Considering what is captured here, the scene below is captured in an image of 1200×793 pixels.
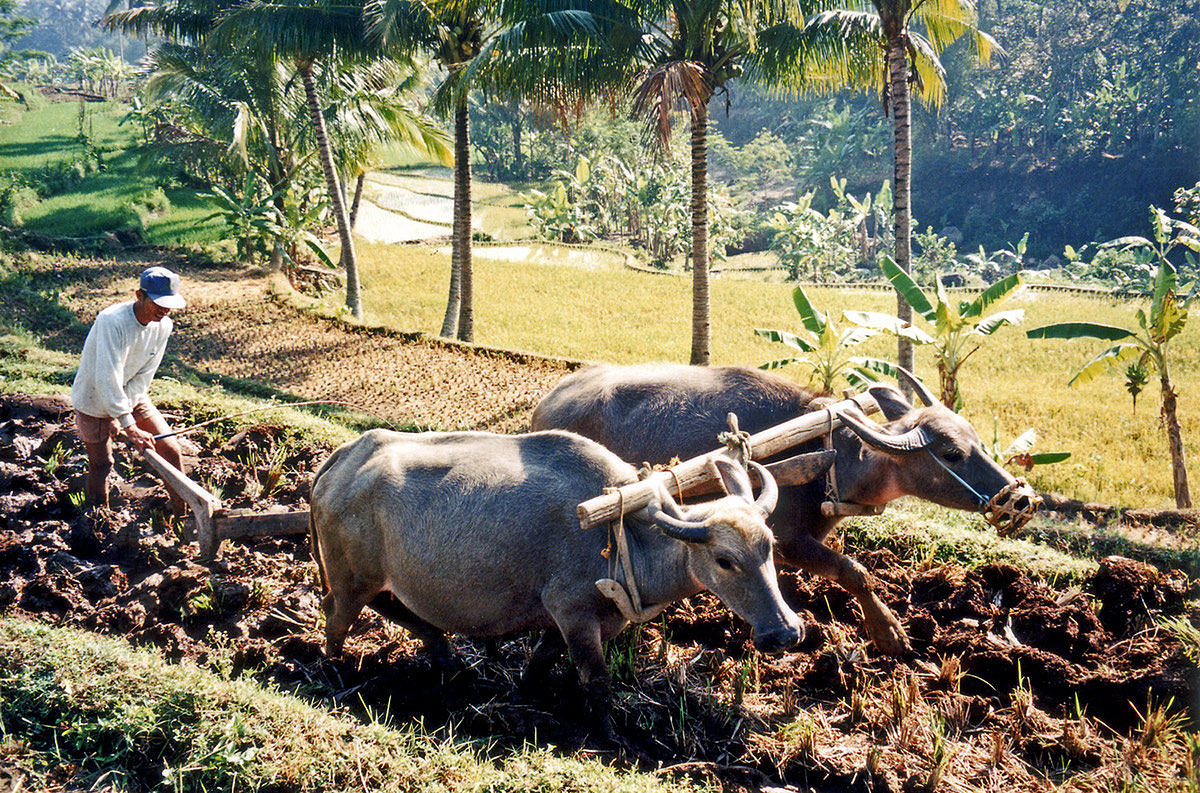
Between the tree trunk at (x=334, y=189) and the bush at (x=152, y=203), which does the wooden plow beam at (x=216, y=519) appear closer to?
the tree trunk at (x=334, y=189)

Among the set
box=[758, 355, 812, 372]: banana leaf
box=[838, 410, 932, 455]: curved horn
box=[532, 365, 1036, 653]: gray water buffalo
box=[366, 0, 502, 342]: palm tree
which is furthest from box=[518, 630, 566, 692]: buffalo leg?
box=[366, 0, 502, 342]: palm tree

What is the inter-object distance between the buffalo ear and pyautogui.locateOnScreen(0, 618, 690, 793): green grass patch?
2.67 meters

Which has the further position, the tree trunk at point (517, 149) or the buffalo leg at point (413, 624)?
the tree trunk at point (517, 149)

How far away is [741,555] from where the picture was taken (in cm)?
366

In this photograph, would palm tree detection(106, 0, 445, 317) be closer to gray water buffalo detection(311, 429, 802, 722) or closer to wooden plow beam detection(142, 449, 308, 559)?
wooden plow beam detection(142, 449, 308, 559)

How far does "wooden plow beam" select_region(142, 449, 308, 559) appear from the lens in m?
4.87

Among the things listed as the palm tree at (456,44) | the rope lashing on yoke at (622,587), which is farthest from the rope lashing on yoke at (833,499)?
the palm tree at (456,44)

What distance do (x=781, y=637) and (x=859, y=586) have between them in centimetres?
137

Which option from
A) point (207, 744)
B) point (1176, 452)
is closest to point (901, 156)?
point (1176, 452)

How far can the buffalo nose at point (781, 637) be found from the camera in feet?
11.6

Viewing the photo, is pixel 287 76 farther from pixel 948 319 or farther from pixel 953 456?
pixel 953 456

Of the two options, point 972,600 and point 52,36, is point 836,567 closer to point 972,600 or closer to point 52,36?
point 972,600

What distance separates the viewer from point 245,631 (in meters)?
4.86

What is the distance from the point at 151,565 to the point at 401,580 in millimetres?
2056
